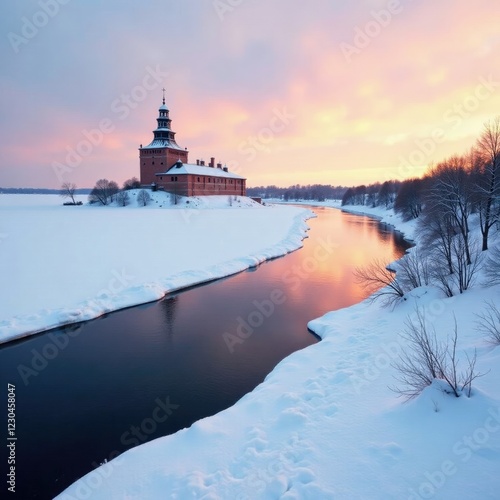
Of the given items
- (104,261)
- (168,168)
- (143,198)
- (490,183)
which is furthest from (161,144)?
(490,183)

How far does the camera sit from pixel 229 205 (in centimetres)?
6688

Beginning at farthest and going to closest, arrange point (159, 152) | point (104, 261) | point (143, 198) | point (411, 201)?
point (159, 152) → point (143, 198) → point (411, 201) → point (104, 261)

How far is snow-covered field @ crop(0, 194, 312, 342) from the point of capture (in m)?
13.4

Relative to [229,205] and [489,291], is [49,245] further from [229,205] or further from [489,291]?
[229,205]

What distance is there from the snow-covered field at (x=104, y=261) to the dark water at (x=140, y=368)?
1041 mm

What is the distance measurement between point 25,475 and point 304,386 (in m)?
6.08

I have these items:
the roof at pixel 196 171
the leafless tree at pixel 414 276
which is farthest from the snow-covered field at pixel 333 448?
the roof at pixel 196 171

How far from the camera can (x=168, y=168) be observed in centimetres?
6328

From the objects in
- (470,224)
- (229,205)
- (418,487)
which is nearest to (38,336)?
(418,487)

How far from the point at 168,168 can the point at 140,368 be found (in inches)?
2320

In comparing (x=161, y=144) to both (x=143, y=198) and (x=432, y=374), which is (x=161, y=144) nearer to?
(x=143, y=198)

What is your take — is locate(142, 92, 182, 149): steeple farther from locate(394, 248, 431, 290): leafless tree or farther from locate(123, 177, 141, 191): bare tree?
locate(394, 248, 431, 290): leafless tree

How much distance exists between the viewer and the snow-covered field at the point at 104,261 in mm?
13375

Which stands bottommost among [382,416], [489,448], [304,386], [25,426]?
[25,426]
